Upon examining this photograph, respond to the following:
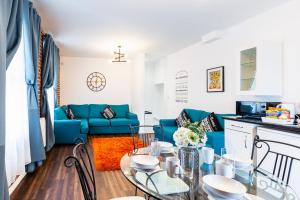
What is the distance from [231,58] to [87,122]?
4.36 m

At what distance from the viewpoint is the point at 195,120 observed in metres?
5.11

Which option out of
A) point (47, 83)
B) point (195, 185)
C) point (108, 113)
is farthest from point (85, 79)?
point (195, 185)

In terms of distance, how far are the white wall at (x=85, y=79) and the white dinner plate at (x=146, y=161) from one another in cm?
629

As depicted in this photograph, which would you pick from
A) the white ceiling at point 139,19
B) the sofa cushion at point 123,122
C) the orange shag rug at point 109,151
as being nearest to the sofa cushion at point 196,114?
the orange shag rug at point 109,151

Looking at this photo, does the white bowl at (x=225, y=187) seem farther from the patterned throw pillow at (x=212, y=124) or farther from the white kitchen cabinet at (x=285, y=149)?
the patterned throw pillow at (x=212, y=124)

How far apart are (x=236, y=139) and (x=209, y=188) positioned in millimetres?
2215

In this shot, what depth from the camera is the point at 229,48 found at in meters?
4.39

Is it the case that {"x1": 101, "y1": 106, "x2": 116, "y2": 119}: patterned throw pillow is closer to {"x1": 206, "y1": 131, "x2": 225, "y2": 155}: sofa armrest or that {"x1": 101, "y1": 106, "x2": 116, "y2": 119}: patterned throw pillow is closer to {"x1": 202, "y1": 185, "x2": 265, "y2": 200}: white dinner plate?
{"x1": 206, "y1": 131, "x2": 225, "y2": 155}: sofa armrest

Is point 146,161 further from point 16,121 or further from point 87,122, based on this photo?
point 87,122

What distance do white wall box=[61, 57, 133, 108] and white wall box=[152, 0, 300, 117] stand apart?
1637 millimetres

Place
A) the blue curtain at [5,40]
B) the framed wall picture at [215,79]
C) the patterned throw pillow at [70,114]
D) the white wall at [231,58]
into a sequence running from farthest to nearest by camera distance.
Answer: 1. the patterned throw pillow at [70,114]
2. the framed wall picture at [215,79]
3. the white wall at [231,58]
4. the blue curtain at [5,40]

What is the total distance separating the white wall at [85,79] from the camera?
7668mm

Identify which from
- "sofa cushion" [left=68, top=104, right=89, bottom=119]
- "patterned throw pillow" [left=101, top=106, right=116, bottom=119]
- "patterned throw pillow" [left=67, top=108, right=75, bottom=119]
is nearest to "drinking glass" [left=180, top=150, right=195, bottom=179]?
"patterned throw pillow" [left=67, top=108, right=75, bottom=119]

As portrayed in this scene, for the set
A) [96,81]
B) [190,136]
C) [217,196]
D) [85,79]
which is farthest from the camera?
[96,81]
